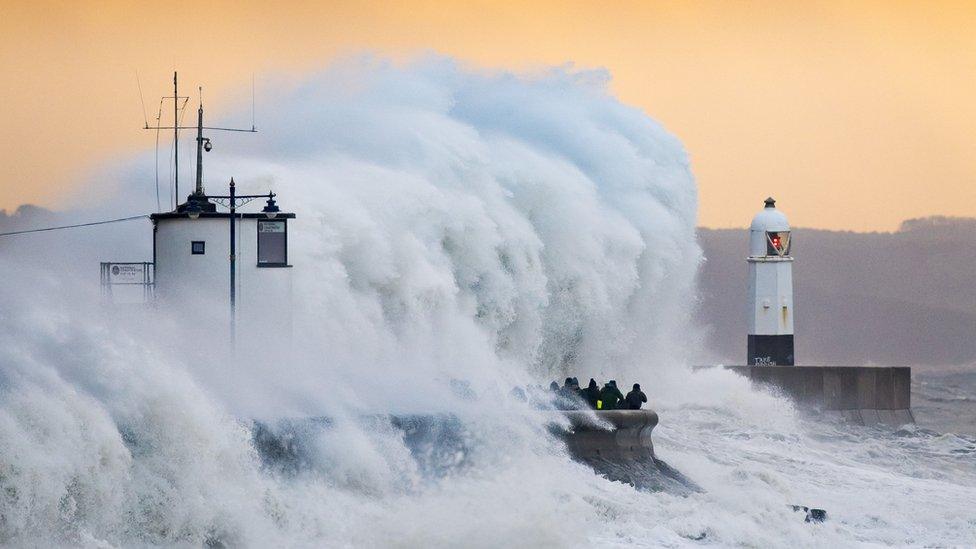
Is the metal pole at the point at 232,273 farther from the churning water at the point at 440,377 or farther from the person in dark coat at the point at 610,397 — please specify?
the person in dark coat at the point at 610,397

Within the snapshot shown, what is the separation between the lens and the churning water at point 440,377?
18.2m

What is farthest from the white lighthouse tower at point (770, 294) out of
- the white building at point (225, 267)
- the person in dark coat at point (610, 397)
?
the white building at point (225, 267)

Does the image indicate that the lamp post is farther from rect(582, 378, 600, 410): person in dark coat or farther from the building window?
rect(582, 378, 600, 410): person in dark coat

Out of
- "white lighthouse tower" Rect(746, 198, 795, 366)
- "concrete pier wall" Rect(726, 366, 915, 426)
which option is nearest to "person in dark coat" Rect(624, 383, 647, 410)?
"concrete pier wall" Rect(726, 366, 915, 426)

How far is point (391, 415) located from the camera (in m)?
21.5

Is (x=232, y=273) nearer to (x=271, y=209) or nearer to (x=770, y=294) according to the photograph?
(x=271, y=209)

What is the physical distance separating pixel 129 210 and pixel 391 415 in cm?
846

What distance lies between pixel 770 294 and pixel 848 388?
8.22ft

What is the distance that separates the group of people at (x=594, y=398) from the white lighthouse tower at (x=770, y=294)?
14542mm

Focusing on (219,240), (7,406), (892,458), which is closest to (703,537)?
(219,240)

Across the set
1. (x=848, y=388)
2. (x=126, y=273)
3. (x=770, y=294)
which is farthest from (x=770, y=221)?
(x=126, y=273)

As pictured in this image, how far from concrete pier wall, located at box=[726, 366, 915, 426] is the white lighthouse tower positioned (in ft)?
3.21

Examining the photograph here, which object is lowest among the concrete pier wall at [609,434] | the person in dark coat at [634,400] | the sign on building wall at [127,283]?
the concrete pier wall at [609,434]

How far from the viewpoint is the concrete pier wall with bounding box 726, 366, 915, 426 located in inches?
1519
